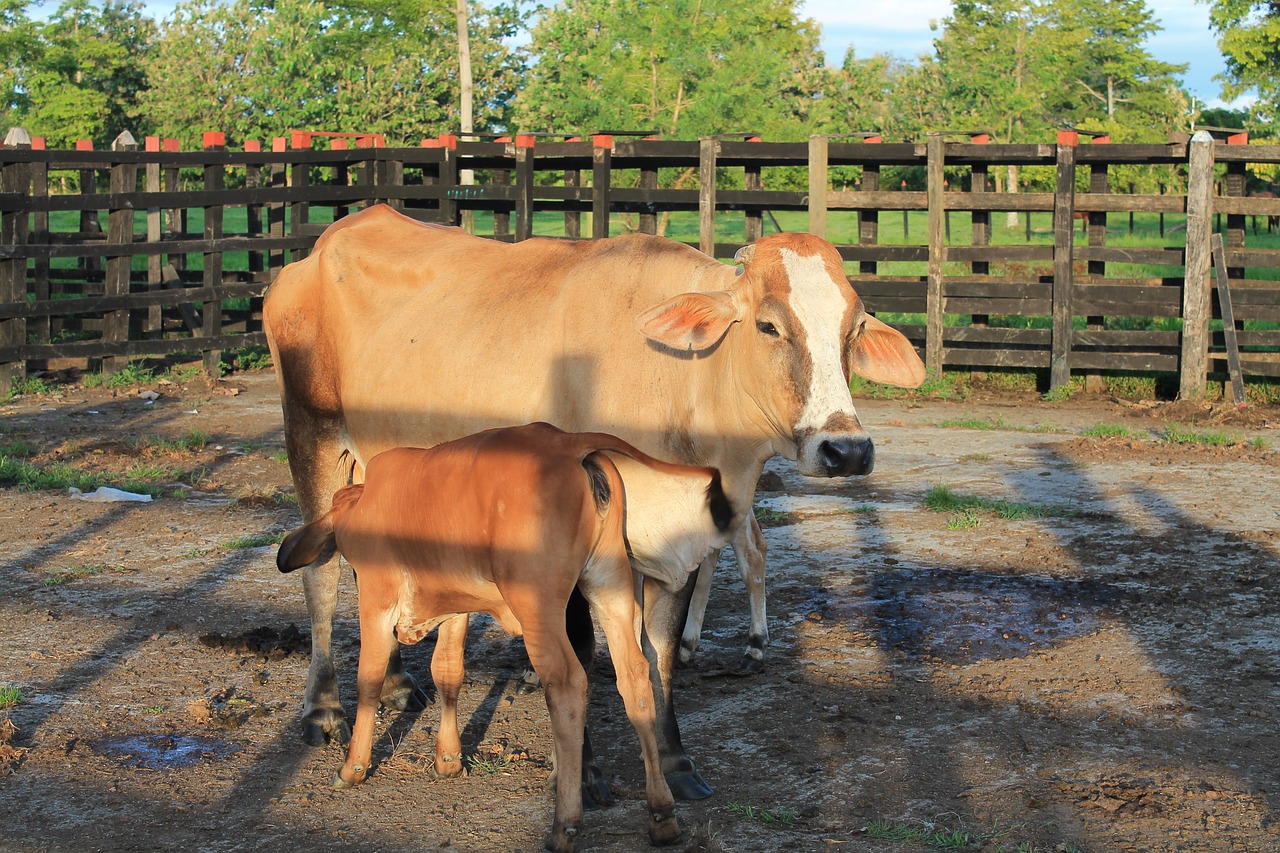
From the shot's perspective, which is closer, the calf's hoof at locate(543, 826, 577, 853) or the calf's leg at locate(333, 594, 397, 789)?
the calf's hoof at locate(543, 826, 577, 853)

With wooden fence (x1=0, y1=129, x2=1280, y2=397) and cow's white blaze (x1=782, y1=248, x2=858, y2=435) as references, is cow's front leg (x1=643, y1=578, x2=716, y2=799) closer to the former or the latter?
cow's white blaze (x1=782, y1=248, x2=858, y2=435)

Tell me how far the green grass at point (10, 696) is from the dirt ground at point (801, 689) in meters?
→ 0.07

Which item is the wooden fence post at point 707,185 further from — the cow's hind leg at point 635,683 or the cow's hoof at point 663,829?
the cow's hoof at point 663,829

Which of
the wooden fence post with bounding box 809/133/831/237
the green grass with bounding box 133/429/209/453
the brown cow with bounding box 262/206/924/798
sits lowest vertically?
the green grass with bounding box 133/429/209/453

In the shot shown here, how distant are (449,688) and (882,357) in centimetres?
193

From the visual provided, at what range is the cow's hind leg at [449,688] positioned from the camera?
478 centimetres

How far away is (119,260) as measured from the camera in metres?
14.0

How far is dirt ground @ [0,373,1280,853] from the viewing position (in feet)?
14.4

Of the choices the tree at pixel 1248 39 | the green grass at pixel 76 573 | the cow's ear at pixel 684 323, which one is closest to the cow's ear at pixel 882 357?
the cow's ear at pixel 684 323

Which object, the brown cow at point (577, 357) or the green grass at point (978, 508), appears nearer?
the brown cow at point (577, 357)

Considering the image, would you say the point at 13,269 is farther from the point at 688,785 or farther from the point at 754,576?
the point at 688,785

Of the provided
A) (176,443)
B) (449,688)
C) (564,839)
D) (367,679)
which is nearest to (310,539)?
(367,679)

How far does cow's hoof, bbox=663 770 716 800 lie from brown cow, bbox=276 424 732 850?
29 cm

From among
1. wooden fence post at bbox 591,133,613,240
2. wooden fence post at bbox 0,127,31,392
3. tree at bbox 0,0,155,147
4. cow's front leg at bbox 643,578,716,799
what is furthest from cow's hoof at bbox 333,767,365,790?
tree at bbox 0,0,155,147
